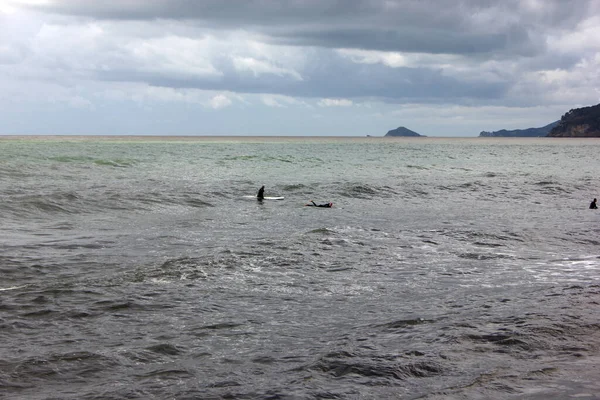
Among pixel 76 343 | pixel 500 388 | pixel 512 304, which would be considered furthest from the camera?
pixel 512 304

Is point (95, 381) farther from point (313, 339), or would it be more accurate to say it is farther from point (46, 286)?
point (46, 286)

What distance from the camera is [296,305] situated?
1265 cm

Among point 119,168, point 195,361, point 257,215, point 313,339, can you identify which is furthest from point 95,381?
point 119,168

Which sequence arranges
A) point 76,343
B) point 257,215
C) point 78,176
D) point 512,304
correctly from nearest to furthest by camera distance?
point 76,343 → point 512,304 → point 257,215 → point 78,176

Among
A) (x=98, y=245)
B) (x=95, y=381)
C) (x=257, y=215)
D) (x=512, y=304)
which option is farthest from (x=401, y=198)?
(x=95, y=381)

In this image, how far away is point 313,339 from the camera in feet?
34.5

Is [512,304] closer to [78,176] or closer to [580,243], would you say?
[580,243]

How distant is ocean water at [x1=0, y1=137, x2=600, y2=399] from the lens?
8.68 metres

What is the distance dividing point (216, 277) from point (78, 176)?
114 feet

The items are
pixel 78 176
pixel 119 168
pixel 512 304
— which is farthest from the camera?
pixel 119 168

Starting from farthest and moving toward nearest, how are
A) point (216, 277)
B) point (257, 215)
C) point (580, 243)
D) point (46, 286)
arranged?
point (257, 215) → point (580, 243) → point (216, 277) → point (46, 286)

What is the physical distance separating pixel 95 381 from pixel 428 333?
5635 mm

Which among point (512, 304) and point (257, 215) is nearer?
point (512, 304)

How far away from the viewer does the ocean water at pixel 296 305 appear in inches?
342
